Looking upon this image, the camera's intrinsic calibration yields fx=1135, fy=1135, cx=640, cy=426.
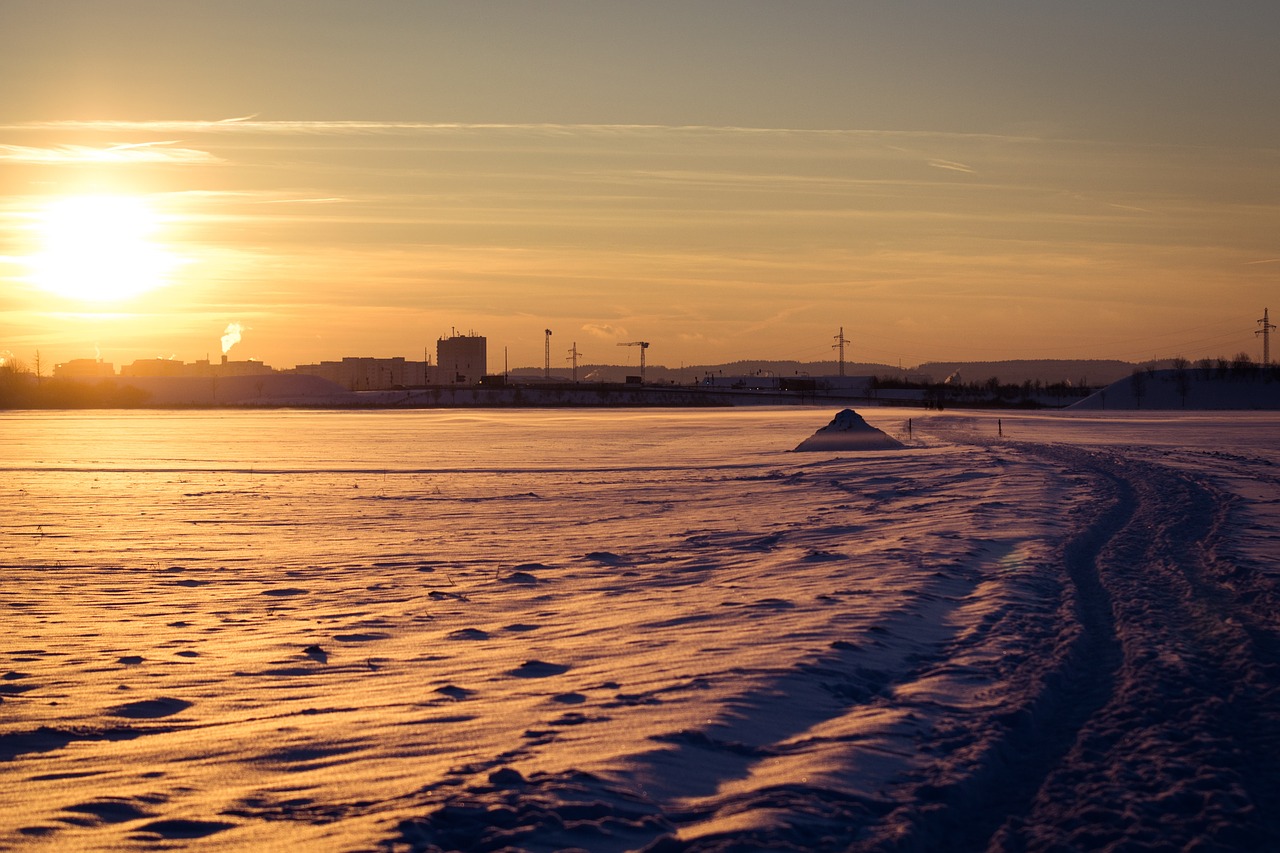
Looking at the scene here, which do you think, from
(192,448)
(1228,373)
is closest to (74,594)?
(192,448)

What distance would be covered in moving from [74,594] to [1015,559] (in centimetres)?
895

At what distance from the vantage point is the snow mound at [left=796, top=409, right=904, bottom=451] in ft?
106

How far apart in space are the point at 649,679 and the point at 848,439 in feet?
87.8

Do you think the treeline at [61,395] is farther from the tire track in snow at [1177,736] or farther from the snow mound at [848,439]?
the tire track in snow at [1177,736]

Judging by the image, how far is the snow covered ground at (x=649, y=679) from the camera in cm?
465

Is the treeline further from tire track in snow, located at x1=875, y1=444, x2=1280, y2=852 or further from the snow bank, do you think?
tire track in snow, located at x1=875, y1=444, x2=1280, y2=852

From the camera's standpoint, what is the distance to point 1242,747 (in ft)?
17.6

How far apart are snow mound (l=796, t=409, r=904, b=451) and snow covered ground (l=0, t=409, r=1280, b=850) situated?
15481mm

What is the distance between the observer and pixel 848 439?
1296 inches

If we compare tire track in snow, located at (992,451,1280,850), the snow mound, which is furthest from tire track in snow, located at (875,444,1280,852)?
the snow mound

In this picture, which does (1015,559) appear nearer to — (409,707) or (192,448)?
(409,707)

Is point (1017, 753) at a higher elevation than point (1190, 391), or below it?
below

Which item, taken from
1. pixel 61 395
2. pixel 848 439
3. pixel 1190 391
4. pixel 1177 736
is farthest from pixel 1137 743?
pixel 61 395

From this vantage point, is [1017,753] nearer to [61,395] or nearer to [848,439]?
[848,439]
